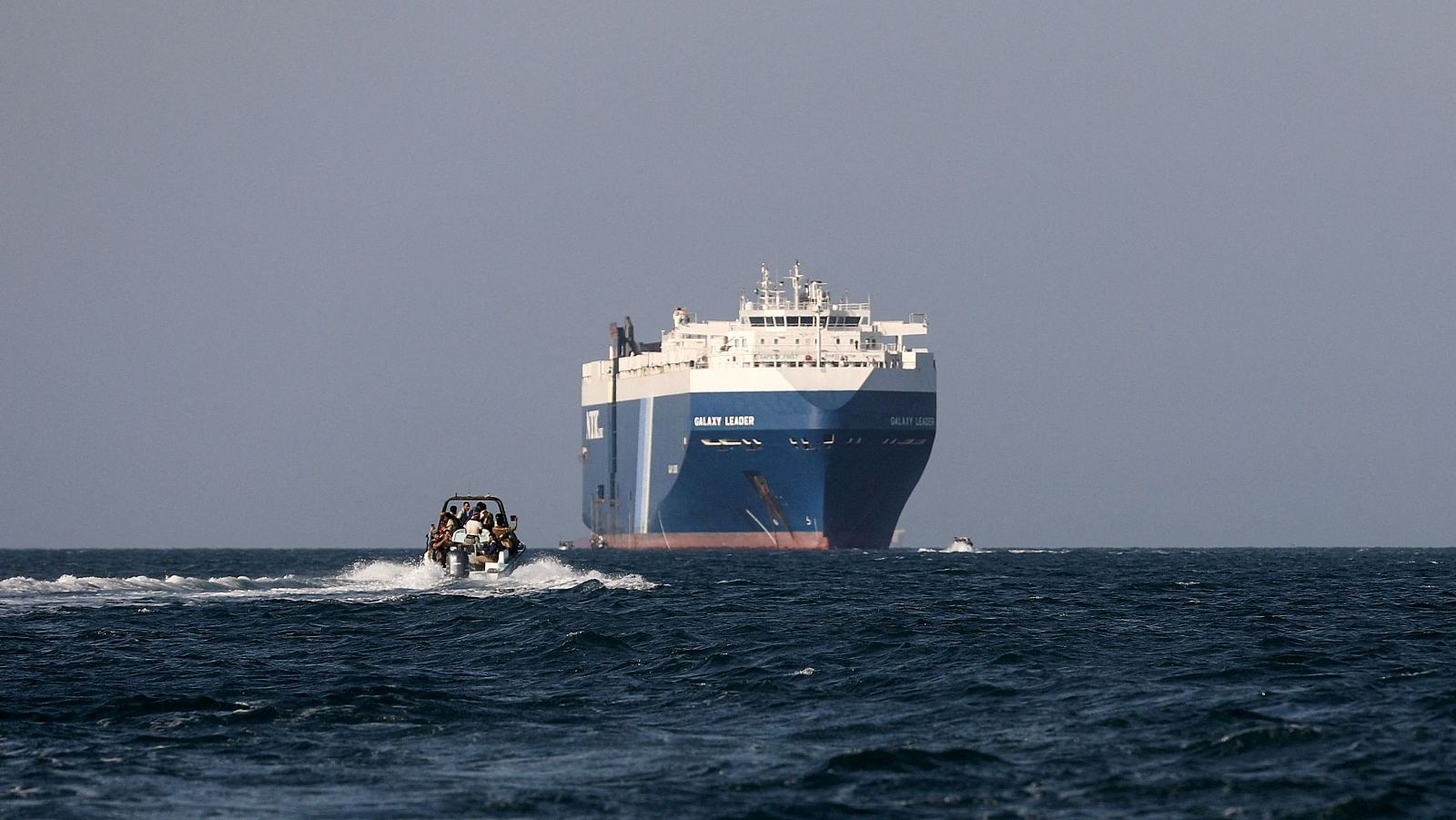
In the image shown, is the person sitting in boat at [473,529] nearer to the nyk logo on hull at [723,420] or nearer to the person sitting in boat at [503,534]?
the person sitting in boat at [503,534]

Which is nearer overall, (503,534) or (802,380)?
(503,534)

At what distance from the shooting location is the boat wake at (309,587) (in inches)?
2222

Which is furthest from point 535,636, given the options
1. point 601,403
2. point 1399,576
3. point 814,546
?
point 601,403

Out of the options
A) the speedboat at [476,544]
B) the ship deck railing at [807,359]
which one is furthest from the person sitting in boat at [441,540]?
the ship deck railing at [807,359]

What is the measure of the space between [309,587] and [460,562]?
18.3 ft

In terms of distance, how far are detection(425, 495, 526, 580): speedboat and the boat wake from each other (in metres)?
0.45

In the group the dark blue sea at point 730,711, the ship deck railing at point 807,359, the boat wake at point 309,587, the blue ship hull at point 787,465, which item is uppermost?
the ship deck railing at point 807,359

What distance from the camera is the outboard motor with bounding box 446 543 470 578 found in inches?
2473

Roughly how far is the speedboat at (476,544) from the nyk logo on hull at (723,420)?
178 feet

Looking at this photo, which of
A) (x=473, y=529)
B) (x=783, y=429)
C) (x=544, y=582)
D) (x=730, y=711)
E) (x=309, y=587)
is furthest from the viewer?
(x=783, y=429)

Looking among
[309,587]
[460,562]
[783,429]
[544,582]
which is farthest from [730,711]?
[783,429]

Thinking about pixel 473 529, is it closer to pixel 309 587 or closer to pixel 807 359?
pixel 309 587

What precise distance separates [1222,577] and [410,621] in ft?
137

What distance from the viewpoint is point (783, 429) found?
11850 centimetres
